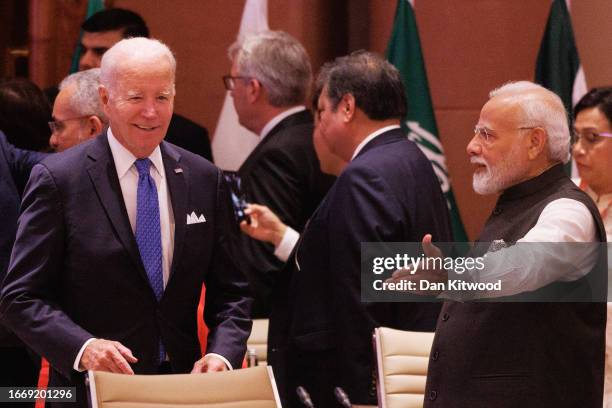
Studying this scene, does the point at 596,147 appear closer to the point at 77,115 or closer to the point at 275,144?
the point at 275,144

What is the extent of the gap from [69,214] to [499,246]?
122 centimetres

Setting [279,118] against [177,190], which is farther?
[279,118]

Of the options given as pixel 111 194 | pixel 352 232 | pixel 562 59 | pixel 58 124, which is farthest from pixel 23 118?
pixel 562 59

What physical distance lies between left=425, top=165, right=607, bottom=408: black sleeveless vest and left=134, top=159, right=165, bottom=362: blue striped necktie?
2.91 ft

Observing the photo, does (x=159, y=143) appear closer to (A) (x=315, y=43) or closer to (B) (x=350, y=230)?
(B) (x=350, y=230)

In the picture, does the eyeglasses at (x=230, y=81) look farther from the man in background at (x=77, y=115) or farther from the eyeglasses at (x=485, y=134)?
the eyeglasses at (x=485, y=134)

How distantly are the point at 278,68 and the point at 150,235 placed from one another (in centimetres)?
215

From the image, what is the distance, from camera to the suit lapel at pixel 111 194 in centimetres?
304

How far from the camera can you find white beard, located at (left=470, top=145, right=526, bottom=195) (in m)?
3.26

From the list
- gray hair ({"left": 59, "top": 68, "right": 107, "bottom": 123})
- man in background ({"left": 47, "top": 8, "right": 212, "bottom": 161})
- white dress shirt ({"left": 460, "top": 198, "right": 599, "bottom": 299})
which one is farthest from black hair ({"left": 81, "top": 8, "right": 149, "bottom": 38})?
white dress shirt ({"left": 460, "top": 198, "right": 599, "bottom": 299})

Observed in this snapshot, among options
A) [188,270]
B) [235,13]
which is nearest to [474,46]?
[235,13]

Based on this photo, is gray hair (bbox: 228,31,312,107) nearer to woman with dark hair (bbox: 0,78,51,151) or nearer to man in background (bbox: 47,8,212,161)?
man in background (bbox: 47,8,212,161)

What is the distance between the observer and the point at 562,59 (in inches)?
216

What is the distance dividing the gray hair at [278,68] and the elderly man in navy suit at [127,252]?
1852 mm
